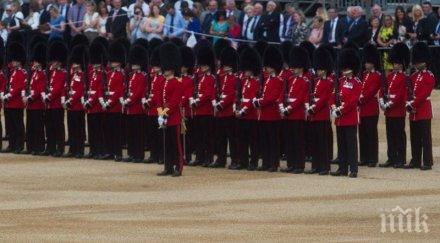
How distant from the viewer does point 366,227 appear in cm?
1612

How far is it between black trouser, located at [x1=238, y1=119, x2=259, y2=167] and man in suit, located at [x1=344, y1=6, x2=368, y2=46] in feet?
20.4

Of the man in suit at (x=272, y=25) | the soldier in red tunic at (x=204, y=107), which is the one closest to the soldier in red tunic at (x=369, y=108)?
the soldier in red tunic at (x=204, y=107)

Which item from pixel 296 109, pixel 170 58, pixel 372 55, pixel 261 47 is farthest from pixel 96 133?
pixel 372 55

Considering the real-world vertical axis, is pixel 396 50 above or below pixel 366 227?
above

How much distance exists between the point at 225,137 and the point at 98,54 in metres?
2.38

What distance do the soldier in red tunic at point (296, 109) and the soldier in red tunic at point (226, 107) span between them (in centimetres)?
81

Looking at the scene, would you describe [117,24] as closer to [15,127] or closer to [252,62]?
[15,127]

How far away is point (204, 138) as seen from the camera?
22.4 m

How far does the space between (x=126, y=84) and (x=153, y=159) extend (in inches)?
42.9

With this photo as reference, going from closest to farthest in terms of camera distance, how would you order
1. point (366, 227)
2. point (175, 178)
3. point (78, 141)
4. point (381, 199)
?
point (366, 227) < point (381, 199) < point (175, 178) < point (78, 141)

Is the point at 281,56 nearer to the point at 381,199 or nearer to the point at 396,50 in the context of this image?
the point at 396,50

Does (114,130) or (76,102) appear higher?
(76,102)

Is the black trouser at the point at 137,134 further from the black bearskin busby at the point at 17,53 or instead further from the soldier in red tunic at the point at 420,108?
the soldier in red tunic at the point at 420,108

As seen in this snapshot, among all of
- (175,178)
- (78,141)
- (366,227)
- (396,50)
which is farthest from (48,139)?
(366,227)
